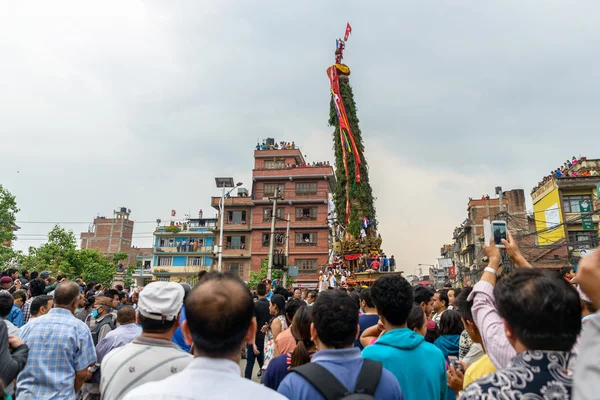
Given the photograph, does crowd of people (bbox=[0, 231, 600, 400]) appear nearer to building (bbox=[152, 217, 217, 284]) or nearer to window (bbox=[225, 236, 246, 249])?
window (bbox=[225, 236, 246, 249])

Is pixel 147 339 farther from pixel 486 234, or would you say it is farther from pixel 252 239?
pixel 252 239

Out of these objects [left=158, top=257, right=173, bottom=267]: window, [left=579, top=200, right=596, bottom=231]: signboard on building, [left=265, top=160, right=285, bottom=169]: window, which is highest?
[left=265, top=160, right=285, bottom=169]: window

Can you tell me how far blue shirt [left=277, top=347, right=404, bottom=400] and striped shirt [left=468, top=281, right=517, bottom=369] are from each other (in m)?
0.60

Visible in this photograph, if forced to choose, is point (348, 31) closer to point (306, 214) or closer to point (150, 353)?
point (306, 214)

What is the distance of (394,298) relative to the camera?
3145 mm

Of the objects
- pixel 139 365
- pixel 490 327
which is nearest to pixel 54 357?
pixel 139 365

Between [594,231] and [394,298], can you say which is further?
[594,231]

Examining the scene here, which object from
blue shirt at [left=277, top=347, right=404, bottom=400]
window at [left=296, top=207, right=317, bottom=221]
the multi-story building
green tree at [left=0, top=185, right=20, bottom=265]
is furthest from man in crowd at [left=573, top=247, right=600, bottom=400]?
the multi-story building

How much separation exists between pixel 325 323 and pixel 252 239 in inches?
1760

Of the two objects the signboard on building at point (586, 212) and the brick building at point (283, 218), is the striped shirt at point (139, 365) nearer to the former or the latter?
the signboard on building at point (586, 212)

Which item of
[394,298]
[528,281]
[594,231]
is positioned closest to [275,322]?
[394,298]

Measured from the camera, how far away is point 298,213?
4675 cm

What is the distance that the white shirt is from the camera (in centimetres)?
159

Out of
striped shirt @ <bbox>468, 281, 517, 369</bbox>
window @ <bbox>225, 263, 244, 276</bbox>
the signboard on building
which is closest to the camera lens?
striped shirt @ <bbox>468, 281, 517, 369</bbox>
